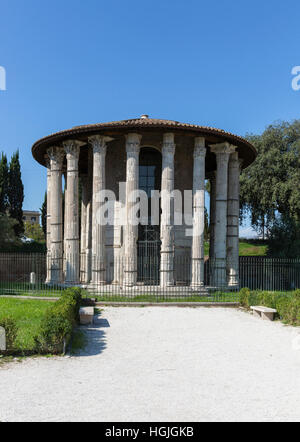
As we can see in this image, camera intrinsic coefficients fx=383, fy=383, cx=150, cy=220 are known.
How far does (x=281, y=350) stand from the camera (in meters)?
7.62

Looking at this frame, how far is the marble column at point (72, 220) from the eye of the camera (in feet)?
54.0

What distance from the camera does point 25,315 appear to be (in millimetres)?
9828

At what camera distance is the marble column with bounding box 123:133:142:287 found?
610 inches

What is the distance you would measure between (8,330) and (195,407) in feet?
12.3

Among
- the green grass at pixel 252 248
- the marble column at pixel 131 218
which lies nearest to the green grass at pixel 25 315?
the marble column at pixel 131 218

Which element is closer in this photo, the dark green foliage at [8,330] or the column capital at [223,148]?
the dark green foliage at [8,330]

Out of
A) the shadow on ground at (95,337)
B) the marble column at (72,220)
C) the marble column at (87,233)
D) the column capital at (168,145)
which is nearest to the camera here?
the shadow on ground at (95,337)

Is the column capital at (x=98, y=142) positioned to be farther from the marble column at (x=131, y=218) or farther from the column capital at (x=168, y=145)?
the column capital at (x=168, y=145)

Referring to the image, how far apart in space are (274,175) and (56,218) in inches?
674

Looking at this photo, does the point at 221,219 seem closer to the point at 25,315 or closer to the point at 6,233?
the point at 25,315

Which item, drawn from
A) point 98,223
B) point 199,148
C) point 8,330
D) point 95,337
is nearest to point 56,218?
point 98,223

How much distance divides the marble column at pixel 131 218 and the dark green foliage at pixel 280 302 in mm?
4540

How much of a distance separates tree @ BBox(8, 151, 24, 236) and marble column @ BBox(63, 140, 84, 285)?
16.8 metres
